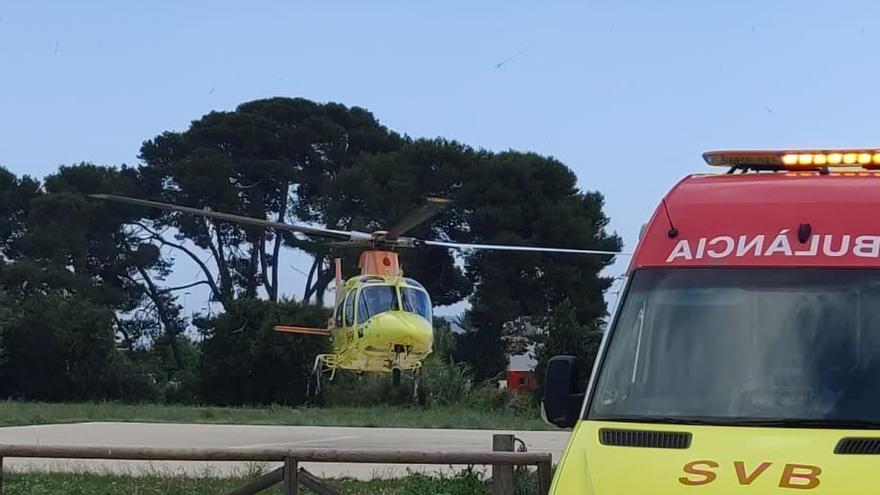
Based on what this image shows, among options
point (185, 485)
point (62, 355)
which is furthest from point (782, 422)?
point (62, 355)

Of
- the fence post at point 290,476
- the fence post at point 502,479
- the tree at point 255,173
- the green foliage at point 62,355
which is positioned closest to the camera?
the fence post at point 290,476

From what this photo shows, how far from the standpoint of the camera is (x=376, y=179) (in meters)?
47.6

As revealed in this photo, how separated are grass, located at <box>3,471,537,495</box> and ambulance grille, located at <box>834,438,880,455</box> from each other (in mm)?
5304

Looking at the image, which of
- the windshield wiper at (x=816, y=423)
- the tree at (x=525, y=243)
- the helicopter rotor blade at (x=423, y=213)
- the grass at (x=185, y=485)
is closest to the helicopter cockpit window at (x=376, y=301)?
the helicopter rotor blade at (x=423, y=213)

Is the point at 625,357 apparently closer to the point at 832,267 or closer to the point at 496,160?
the point at 832,267

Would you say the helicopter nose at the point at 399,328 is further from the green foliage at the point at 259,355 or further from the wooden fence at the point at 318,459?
the wooden fence at the point at 318,459

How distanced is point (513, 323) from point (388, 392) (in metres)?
11.0

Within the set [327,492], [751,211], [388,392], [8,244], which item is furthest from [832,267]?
[8,244]

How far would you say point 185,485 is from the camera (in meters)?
11.1

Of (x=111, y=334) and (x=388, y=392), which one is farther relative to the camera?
(x=111, y=334)

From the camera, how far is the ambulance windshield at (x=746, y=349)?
5156 millimetres

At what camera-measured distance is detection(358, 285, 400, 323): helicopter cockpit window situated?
1043 inches

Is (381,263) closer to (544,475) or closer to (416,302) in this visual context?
(416,302)

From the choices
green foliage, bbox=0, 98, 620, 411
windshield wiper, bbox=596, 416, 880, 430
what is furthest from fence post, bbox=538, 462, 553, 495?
green foliage, bbox=0, 98, 620, 411
